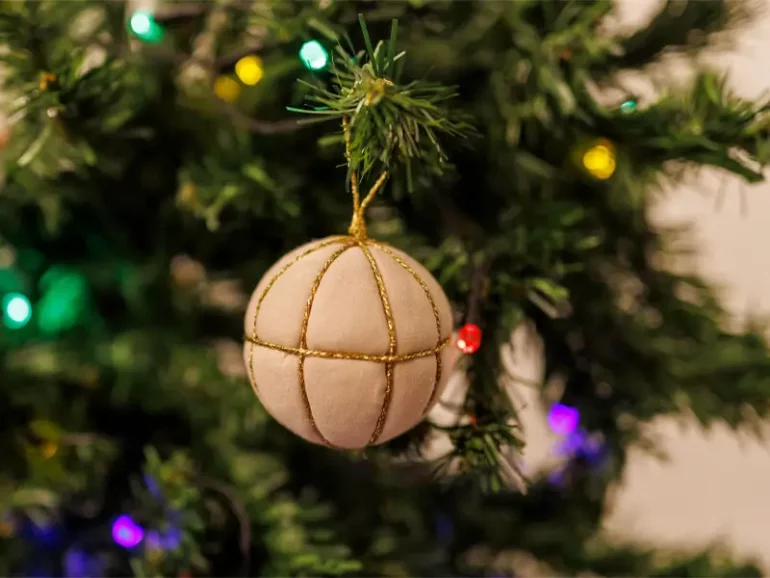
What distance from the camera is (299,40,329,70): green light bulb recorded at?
1.02 ft

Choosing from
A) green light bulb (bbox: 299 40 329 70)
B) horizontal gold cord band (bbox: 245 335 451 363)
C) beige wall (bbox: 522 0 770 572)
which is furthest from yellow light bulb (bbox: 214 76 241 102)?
beige wall (bbox: 522 0 770 572)

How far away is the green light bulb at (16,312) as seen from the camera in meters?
0.45

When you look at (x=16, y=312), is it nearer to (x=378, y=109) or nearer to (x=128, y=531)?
(x=128, y=531)

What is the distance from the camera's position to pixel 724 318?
48 centimetres

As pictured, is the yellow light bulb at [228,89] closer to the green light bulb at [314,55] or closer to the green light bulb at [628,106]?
the green light bulb at [314,55]

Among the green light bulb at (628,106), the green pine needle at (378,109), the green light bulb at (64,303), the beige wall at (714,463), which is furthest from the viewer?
the beige wall at (714,463)

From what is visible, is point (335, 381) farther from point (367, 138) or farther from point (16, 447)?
point (16, 447)

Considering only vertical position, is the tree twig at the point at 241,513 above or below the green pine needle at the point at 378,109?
below

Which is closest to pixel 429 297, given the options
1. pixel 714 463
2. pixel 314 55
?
pixel 314 55

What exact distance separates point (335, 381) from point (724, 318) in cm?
36

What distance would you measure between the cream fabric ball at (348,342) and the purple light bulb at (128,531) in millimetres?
185

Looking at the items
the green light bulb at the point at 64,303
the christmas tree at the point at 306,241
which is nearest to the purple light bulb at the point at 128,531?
the christmas tree at the point at 306,241

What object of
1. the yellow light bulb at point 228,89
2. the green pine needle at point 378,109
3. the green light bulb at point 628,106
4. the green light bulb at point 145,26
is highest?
the green light bulb at point 145,26

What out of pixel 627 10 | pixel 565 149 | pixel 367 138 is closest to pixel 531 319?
pixel 565 149
